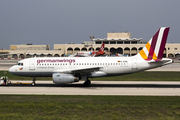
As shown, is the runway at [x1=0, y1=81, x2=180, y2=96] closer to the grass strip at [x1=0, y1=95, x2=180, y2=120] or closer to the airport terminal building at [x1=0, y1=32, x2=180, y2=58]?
the grass strip at [x1=0, y1=95, x2=180, y2=120]

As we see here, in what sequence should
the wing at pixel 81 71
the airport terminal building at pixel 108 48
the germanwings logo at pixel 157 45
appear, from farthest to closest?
1. the airport terminal building at pixel 108 48
2. the germanwings logo at pixel 157 45
3. the wing at pixel 81 71

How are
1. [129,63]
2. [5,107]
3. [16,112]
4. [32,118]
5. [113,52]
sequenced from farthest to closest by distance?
[113,52] < [129,63] < [5,107] < [16,112] < [32,118]

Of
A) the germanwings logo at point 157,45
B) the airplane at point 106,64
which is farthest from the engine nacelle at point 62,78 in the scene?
the germanwings logo at point 157,45

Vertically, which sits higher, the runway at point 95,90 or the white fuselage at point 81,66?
the white fuselage at point 81,66

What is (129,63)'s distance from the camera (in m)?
30.0

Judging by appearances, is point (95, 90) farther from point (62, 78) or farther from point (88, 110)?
point (88, 110)

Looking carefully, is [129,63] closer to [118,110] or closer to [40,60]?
[40,60]

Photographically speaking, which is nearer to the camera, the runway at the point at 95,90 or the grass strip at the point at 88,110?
the grass strip at the point at 88,110

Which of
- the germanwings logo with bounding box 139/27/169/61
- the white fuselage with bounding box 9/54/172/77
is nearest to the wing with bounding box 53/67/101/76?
the white fuselage with bounding box 9/54/172/77

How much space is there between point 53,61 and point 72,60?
2570 mm

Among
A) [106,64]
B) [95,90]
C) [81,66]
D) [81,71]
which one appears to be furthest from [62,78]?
[106,64]

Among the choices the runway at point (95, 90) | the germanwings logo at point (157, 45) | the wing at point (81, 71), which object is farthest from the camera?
the germanwings logo at point (157, 45)

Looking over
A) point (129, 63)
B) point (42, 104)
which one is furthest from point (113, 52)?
point (42, 104)

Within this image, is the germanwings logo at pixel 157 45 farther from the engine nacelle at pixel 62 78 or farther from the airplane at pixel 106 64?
the engine nacelle at pixel 62 78
